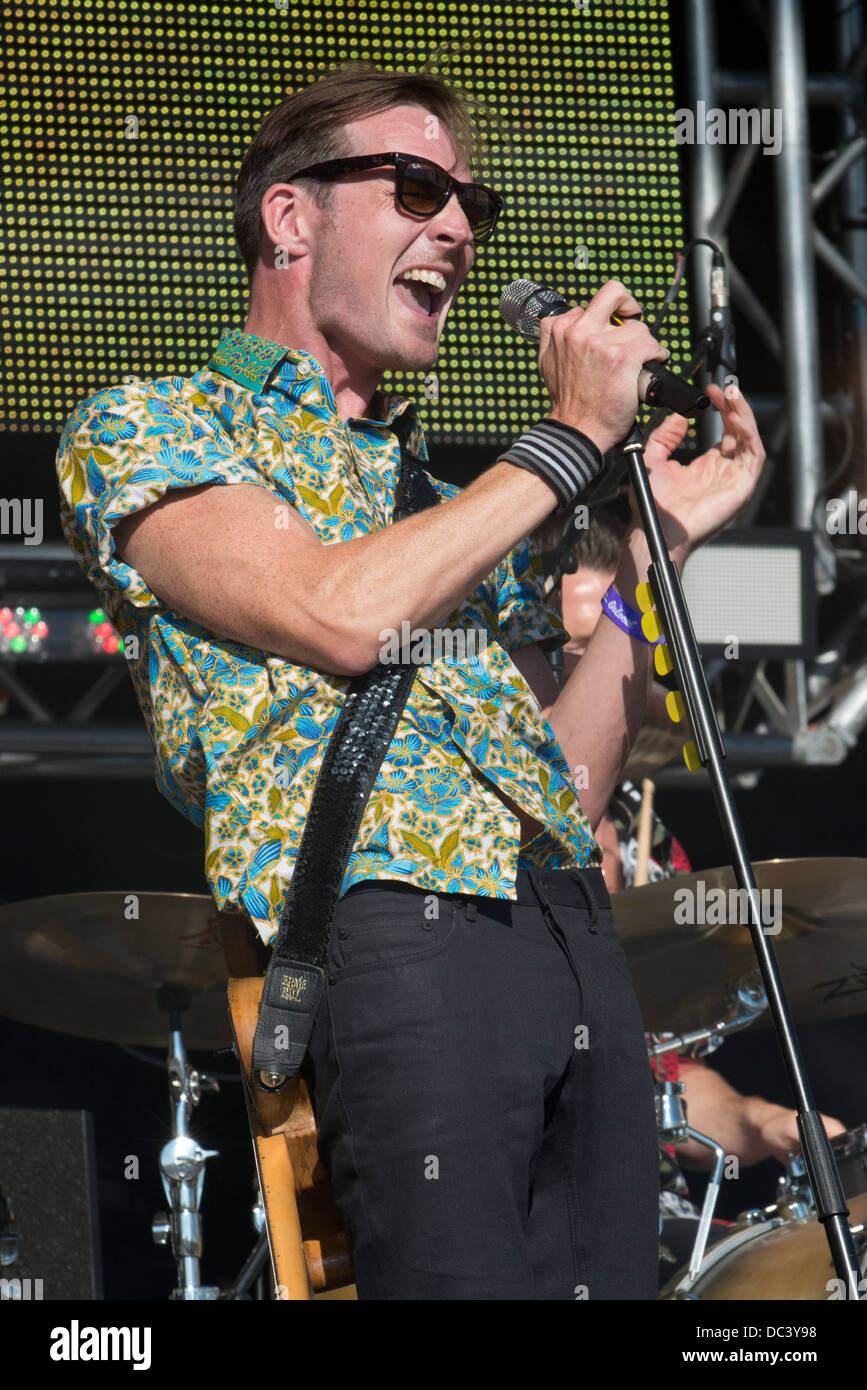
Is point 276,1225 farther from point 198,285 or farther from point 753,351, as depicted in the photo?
point 753,351

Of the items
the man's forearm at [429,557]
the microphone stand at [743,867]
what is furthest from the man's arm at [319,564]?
the microphone stand at [743,867]

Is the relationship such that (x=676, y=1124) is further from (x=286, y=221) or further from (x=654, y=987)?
(x=286, y=221)

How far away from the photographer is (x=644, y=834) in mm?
3643

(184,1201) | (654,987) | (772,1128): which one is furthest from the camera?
(772,1128)

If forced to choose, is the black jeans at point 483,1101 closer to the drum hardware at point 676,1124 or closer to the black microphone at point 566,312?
the black microphone at point 566,312

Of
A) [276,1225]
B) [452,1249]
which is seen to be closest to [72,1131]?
[276,1225]

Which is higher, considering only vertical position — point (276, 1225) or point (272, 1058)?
point (272, 1058)

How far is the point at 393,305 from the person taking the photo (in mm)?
1782

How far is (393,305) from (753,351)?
3.03m

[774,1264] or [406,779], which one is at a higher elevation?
[406,779]

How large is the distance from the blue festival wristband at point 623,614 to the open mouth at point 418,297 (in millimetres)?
380

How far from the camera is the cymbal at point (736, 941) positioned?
255cm

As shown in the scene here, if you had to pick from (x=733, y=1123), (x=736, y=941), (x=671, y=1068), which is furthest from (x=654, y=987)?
(x=733, y=1123)

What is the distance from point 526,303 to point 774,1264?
144 centimetres
